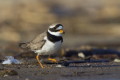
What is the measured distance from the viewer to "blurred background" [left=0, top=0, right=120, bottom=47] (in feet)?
78.5

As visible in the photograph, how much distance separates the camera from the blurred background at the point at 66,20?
A: 23922 mm

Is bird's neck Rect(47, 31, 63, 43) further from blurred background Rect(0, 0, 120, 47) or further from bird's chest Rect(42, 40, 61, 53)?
blurred background Rect(0, 0, 120, 47)

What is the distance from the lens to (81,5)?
1410 inches

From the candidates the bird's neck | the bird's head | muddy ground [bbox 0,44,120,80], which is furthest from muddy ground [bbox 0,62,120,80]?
the bird's head

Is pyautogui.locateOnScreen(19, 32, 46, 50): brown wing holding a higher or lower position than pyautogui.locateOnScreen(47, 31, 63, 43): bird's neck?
lower

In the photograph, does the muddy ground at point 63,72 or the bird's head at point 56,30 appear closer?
the muddy ground at point 63,72

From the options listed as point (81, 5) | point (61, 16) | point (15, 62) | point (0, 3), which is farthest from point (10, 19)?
point (15, 62)

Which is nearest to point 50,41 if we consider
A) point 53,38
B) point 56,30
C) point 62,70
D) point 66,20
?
point 53,38

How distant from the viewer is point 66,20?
97.8 feet

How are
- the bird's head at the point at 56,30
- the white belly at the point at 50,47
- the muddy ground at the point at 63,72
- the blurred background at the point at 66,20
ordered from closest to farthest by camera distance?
1. the muddy ground at the point at 63,72
2. the white belly at the point at 50,47
3. the bird's head at the point at 56,30
4. the blurred background at the point at 66,20

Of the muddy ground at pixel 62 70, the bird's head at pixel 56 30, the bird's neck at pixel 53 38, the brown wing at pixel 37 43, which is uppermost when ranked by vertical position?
the bird's head at pixel 56 30

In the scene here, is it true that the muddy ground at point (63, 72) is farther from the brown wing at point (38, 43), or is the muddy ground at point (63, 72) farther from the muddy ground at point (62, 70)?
the brown wing at point (38, 43)

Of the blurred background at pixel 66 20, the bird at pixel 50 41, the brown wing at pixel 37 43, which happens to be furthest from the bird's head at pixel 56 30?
the blurred background at pixel 66 20

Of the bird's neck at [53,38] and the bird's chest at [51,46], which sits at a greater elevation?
the bird's neck at [53,38]
